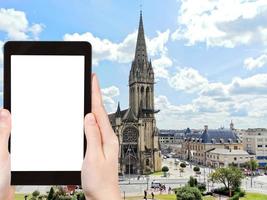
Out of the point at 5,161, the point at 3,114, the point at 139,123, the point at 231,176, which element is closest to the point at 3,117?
the point at 3,114

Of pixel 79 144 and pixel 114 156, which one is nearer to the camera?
pixel 114 156

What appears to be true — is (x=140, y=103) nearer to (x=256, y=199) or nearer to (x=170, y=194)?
(x=170, y=194)

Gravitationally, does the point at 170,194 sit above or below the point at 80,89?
below

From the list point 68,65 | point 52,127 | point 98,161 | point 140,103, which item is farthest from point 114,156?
point 140,103

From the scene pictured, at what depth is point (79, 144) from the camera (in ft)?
6.31

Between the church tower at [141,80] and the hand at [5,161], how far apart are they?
47378 mm

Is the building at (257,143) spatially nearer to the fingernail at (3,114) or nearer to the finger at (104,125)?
the finger at (104,125)

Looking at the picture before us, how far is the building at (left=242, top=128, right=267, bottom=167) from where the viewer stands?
60.9 meters

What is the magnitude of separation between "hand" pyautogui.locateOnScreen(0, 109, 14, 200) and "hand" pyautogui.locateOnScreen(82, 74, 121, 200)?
0.35 m

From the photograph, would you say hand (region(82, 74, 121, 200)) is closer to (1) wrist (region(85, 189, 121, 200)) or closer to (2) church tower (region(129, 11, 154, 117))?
(1) wrist (region(85, 189, 121, 200))

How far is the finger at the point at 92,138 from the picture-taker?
172 cm

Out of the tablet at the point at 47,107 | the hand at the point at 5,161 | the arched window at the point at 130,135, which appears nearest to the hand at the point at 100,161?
the tablet at the point at 47,107

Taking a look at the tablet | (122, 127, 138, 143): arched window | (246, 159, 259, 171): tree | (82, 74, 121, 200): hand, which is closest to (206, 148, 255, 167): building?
(246, 159, 259, 171): tree

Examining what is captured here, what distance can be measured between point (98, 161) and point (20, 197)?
2876 cm
